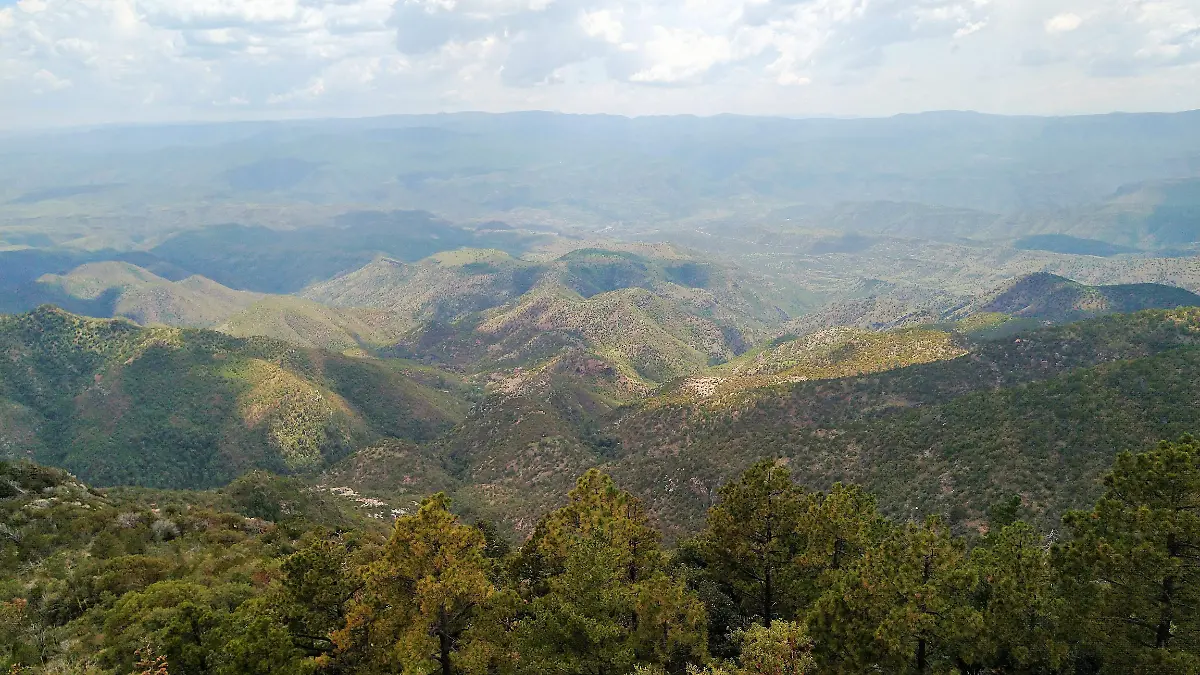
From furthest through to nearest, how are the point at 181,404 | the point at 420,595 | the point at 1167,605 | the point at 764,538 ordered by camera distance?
the point at 181,404 < the point at 764,538 < the point at 420,595 < the point at 1167,605

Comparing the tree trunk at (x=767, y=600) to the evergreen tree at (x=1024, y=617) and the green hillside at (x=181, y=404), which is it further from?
the green hillside at (x=181, y=404)

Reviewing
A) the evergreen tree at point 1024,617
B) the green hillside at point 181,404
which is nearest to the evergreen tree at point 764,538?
the evergreen tree at point 1024,617

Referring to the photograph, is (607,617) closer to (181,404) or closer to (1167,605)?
(1167,605)

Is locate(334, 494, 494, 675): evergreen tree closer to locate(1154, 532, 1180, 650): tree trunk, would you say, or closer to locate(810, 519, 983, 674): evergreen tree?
locate(810, 519, 983, 674): evergreen tree

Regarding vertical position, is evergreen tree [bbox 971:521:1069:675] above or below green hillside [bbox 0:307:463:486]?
above

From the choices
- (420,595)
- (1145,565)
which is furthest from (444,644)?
(1145,565)

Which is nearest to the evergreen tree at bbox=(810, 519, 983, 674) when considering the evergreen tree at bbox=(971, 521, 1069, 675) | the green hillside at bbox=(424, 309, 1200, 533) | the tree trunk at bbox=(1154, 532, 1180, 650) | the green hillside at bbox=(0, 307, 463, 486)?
the evergreen tree at bbox=(971, 521, 1069, 675)
